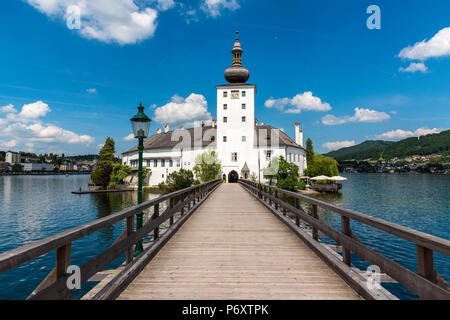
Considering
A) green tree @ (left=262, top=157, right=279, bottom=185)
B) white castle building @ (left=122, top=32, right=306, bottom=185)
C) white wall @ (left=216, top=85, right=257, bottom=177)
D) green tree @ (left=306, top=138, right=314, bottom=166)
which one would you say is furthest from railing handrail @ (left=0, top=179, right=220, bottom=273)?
green tree @ (left=306, top=138, right=314, bottom=166)

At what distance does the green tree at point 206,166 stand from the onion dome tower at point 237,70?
1481 centimetres

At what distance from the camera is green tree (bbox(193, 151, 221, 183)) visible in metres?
43.7

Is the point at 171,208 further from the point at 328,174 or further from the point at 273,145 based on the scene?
the point at 328,174

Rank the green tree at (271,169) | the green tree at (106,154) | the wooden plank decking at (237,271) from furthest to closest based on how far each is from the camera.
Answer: the green tree at (106,154)
the green tree at (271,169)
the wooden plank decking at (237,271)

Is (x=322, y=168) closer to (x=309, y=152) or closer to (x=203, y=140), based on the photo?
(x=309, y=152)

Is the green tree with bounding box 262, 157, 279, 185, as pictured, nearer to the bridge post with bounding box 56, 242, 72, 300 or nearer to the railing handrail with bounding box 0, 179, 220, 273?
the railing handrail with bounding box 0, 179, 220, 273

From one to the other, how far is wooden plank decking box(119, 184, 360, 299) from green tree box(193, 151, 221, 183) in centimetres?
3674

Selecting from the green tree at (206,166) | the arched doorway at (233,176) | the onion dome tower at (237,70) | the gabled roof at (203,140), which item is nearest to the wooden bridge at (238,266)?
the green tree at (206,166)

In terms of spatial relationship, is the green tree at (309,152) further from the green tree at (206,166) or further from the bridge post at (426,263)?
the bridge post at (426,263)

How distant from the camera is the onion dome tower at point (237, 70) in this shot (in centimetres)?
4884

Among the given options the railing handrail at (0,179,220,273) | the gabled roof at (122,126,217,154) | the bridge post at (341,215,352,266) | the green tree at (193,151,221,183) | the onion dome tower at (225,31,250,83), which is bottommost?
the bridge post at (341,215,352,266)

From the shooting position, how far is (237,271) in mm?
4191
